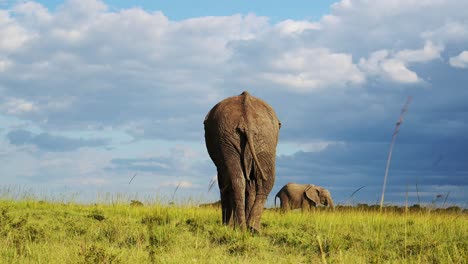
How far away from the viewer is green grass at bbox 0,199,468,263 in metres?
7.83

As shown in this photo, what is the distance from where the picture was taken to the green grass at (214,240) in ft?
25.7

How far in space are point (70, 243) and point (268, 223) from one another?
4.08m

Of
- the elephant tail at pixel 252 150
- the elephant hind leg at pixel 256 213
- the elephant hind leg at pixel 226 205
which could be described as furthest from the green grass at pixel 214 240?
the elephant tail at pixel 252 150

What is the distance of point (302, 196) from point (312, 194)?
0.46m

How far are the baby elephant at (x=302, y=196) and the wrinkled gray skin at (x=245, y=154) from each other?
16.4m

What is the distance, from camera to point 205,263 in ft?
23.6

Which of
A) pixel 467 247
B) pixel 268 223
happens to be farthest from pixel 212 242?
pixel 467 247

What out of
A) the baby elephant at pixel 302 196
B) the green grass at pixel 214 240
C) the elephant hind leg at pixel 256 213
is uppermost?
the baby elephant at pixel 302 196

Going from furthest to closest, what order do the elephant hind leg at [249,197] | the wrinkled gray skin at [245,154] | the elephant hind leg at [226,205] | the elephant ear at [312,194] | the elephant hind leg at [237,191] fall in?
the elephant ear at [312,194], the elephant hind leg at [226,205], the elephant hind leg at [249,197], the wrinkled gray skin at [245,154], the elephant hind leg at [237,191]

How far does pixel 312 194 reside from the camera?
89.1ft

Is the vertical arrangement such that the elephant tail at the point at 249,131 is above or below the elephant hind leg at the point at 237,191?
above

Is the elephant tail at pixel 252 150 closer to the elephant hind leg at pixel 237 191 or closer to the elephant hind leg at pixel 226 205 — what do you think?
the elephant hind leg at pixel 237 191

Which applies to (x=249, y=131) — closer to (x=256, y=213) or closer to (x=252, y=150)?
(x=252, y=150)

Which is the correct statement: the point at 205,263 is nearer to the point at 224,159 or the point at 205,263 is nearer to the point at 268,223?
the point at 224,159
